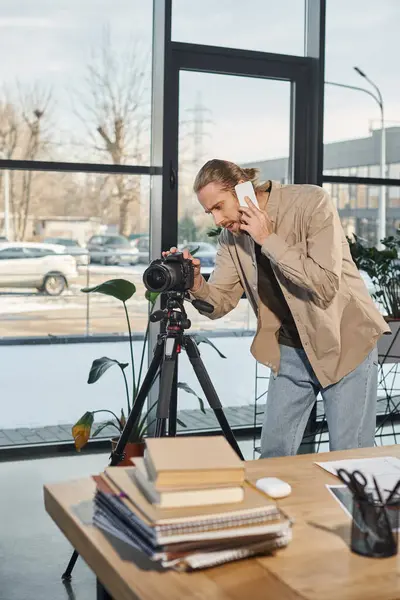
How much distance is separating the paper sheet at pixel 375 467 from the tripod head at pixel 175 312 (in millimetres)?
832

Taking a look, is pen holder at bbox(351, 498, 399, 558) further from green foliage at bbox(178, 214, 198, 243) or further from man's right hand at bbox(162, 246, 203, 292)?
green foliage at bbox(178, 214, 198, 243)

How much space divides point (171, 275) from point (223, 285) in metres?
0.31

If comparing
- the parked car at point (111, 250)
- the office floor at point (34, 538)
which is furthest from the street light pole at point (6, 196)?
the office floor at point (34, 538)

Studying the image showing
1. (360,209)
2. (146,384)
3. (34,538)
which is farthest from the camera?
(360,209)

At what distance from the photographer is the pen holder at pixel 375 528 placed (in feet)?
4.87

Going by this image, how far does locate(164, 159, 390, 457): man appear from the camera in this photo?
8.05ft

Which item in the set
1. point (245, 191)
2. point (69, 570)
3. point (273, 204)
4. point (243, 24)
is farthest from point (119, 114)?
point (69, 570)

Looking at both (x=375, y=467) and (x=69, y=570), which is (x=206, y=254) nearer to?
(x=69, y=570)

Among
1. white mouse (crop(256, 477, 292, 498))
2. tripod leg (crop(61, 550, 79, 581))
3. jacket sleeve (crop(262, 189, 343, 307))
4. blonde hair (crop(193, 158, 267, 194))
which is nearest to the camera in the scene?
white mouse (crop(256, 477, 292, 498))

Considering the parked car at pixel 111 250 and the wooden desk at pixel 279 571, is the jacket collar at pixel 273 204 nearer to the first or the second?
the wooden desk at pixel 279 571

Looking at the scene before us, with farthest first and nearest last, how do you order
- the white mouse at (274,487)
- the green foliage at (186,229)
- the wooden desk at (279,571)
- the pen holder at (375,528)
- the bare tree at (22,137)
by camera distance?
the green foliage at (186,229) → the bare tree at (22,137) → the white mouse at (274,487) → the pen holder at (375,528) → the wooden desk at (279,571)

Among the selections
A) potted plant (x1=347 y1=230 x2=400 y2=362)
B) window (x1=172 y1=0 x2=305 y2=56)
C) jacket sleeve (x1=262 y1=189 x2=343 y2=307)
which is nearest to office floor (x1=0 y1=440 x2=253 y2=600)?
potted plant (x1=347 y1=230 x2=400 y2=362)

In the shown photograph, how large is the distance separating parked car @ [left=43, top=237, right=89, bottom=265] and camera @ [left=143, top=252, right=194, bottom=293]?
1.78 meters

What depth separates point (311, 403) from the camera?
277cm
